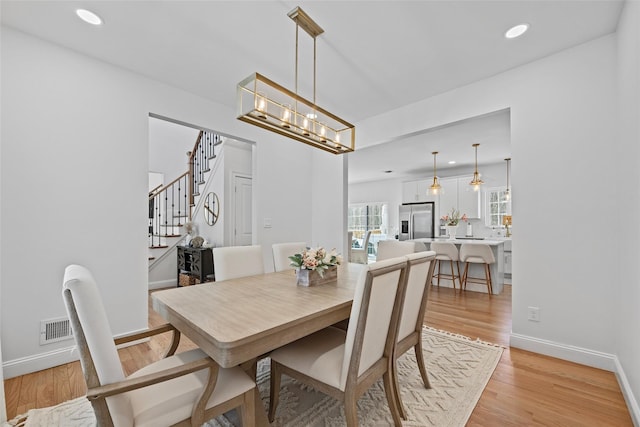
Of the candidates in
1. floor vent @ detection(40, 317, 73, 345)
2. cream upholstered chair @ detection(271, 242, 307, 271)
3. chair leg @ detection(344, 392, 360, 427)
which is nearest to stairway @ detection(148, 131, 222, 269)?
floor vent @ detection(40, 317, 73, 345)

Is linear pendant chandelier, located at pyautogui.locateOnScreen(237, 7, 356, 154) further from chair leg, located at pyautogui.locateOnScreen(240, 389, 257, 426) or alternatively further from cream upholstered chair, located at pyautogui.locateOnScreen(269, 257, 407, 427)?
chair leg, located at pyautogui.locateOnScreen(240, 389, 257, 426)

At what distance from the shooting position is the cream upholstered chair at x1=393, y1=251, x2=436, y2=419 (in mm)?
1665

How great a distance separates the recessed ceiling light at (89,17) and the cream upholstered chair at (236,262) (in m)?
1.92

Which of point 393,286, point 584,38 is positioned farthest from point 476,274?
point 393,286

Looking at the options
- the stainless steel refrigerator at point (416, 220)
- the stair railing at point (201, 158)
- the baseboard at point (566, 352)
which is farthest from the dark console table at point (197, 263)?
the stainless steel refrigerator at point (416, 220)

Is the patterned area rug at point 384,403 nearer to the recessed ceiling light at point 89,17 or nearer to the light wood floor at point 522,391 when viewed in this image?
the light wood floor at point 522,391

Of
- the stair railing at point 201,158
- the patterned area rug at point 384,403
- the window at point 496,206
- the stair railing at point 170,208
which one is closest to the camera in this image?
the patterned area rug at point 384,403

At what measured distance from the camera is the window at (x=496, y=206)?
6.44m

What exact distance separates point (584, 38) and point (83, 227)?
4543 millimetres

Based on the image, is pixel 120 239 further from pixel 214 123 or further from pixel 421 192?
pixel 421 192

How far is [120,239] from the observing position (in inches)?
106

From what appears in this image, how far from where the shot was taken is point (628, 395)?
1.81m

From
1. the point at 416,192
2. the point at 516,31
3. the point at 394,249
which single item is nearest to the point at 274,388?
the point at 394,249

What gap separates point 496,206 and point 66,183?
749 centimetres
